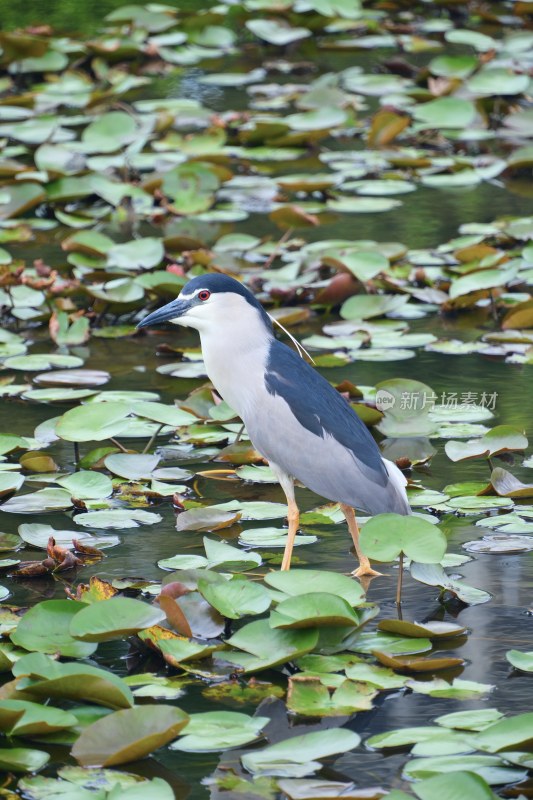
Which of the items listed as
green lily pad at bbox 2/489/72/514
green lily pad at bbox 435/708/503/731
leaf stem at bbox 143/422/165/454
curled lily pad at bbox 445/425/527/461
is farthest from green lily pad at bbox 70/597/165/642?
curled lily pad at bbox 445/425/527/461

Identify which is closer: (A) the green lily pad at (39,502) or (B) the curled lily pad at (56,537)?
(B) the curled lily pad at (56,537)

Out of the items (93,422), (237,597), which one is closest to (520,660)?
(237,597)

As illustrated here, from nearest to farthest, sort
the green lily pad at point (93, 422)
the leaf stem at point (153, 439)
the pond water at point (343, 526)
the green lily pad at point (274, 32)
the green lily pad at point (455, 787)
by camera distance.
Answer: the green lily pad at point (455, 787) < the pond water at point (343, 526) < the green lily pad at point (93, 422) < the leaf stem at point (153, 439) < the green lily pad at point (274, 32)

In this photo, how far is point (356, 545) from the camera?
365 cm

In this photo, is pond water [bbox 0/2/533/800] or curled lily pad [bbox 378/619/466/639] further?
curled lily pad [bbox 378/619/466/639]

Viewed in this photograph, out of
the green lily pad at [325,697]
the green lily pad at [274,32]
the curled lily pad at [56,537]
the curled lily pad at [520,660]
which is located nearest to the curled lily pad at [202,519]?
the curled lily pad at [56,537]

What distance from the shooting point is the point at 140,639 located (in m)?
3.14

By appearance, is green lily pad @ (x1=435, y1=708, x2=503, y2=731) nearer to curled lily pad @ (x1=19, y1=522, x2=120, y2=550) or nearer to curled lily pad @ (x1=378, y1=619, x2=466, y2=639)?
curled lily pad @ (x1=378, y1=619, x2=466, y2=639)

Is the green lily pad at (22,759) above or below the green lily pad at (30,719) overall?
below

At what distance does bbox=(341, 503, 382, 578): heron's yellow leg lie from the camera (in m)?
3.58

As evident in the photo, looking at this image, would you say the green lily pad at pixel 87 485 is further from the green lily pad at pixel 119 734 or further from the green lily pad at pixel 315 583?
the green lily pad at pixel 119 734

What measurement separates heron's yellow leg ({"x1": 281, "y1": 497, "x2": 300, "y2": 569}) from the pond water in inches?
4.9

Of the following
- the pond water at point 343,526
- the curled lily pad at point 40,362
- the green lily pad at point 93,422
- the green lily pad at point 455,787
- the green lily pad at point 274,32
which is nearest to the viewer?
the green lily pad at point 455,787

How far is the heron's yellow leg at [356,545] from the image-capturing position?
11.8 feet
